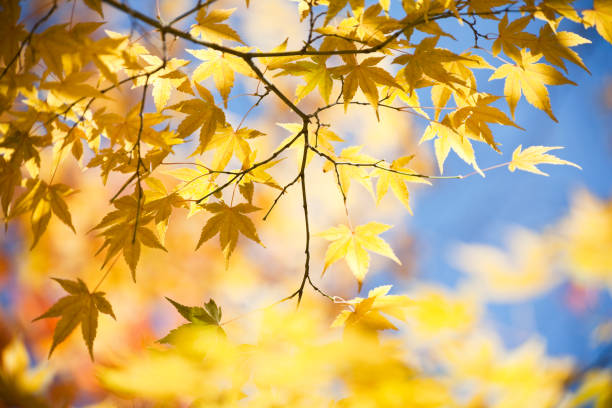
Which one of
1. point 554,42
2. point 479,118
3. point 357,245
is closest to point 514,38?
point 554,42

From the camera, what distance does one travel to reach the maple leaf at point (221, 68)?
0.90 meters

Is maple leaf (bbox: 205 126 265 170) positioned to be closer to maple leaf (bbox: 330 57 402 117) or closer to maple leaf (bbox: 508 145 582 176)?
maple leaf (bbox: 330 57 402 117)

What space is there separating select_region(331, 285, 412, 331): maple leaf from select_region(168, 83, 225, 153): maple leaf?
1.84ft

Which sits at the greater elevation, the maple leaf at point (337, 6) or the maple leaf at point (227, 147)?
the maple leaf at point (337, 6)

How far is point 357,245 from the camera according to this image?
103 cm

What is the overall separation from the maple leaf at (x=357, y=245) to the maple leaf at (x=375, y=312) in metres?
0.13

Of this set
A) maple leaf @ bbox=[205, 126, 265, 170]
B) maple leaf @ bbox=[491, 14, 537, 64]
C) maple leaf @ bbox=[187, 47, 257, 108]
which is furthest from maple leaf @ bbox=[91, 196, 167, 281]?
maple leaf @ bbox=[491, 14, 537, 64]

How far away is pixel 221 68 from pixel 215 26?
0.39 ft

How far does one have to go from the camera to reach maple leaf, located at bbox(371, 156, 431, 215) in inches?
39.6

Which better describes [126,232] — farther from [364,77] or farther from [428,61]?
[428,61]

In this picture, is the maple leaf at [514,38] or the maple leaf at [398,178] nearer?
the maple leaf at [514,38]

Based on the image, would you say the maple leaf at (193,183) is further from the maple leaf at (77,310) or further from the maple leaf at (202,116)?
the maple leaf at (77,310)

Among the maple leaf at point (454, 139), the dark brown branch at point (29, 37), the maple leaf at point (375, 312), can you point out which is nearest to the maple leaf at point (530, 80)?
the maple leaf at point (454, 139)

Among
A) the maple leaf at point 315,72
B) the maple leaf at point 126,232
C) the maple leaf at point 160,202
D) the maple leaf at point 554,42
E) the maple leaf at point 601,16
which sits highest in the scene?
the maple leaf at point 601,16
